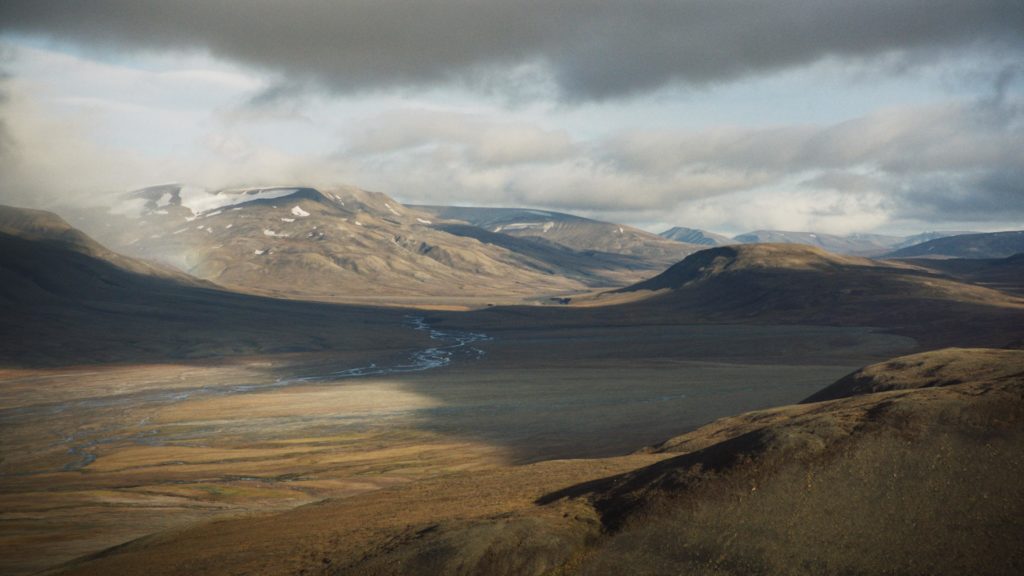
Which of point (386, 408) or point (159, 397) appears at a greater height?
point (386, 408)

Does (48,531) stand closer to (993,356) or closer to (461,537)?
(461,537)

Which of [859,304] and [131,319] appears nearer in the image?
[131,319]

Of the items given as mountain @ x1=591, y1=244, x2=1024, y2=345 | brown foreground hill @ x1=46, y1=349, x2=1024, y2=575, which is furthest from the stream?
mountain @ x1=591, y1=244, x2=1024, y2=345

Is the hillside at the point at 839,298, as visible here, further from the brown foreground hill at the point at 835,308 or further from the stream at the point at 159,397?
the stream at the point at 159,397

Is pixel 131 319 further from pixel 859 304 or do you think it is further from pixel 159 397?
pixel 859 304

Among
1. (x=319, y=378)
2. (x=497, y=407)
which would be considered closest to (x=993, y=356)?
Result: (x=497, y=407)

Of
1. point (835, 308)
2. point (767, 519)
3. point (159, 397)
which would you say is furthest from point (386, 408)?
point (835, 308)

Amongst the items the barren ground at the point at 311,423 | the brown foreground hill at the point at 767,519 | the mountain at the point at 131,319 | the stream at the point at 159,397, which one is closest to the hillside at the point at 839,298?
the barren ground at the point at 311,423
